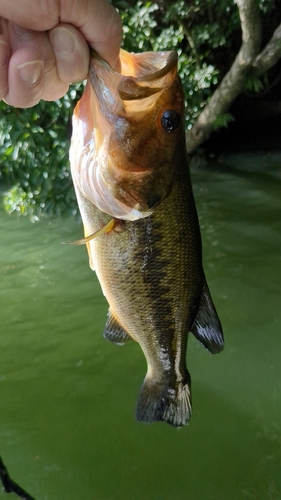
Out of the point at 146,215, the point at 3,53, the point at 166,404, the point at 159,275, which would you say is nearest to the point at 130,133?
the point at 146,215

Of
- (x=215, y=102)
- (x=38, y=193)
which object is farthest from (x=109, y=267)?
(x=215, y=102)

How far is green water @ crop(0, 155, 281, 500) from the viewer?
2.54 metres

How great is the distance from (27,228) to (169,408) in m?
4.94

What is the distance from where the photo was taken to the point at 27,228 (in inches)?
247

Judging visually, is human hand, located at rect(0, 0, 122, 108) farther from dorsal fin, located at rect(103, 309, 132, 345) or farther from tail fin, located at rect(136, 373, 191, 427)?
tail fin, located at rect(136, 373, 191, 427)

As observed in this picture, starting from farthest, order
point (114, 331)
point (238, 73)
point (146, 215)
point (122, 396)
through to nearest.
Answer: point (238, 73)
point (122, 396)
point (114, 331)
point (146, 215)

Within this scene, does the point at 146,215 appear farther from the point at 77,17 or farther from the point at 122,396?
the point at 122,396

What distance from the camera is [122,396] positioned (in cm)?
311

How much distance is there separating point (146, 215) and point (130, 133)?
255 millimetres

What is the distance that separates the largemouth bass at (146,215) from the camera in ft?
4.01

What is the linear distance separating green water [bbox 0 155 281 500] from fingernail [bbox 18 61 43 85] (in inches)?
88.5

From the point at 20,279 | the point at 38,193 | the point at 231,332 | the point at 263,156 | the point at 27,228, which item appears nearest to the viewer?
the point at 231,332

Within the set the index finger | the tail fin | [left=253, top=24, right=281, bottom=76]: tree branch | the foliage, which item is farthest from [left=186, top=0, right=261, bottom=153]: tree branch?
the tail fin

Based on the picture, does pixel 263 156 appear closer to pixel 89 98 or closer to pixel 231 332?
pixel 231 332
